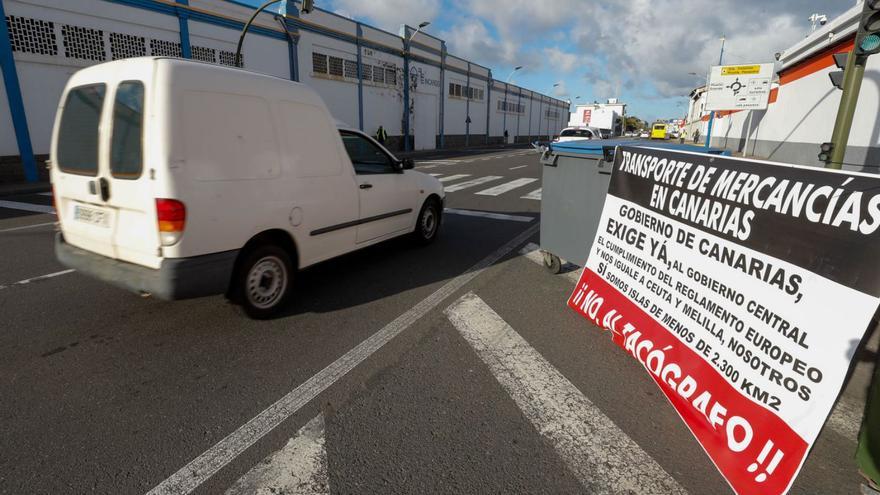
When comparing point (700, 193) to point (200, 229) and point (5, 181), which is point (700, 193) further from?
point (5, 181)

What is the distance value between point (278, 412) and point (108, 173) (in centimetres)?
234

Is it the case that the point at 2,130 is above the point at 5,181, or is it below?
above

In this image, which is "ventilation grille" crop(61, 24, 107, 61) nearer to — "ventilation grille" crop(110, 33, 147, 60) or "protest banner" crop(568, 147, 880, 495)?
"ventilation grille" crop(110, 33, 147, 60)

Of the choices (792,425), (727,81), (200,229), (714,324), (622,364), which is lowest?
(622,364)

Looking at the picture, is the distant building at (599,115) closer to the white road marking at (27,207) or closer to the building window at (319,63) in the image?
the building window at (319,63)

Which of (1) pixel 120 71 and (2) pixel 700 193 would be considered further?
(1) pixel 120 71

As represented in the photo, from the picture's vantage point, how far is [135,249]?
3338 mm

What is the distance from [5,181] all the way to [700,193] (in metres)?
18.9

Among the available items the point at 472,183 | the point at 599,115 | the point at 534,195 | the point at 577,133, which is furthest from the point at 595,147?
the point at 599,115

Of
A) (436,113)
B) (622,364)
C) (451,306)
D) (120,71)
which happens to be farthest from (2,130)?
(436,113)

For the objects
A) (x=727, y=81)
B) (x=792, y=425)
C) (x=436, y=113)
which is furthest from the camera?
(x=436, y=113)

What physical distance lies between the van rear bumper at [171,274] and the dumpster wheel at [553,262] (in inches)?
137

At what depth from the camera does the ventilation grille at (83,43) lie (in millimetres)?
14523

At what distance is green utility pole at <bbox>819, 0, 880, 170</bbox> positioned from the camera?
535 centimetres
